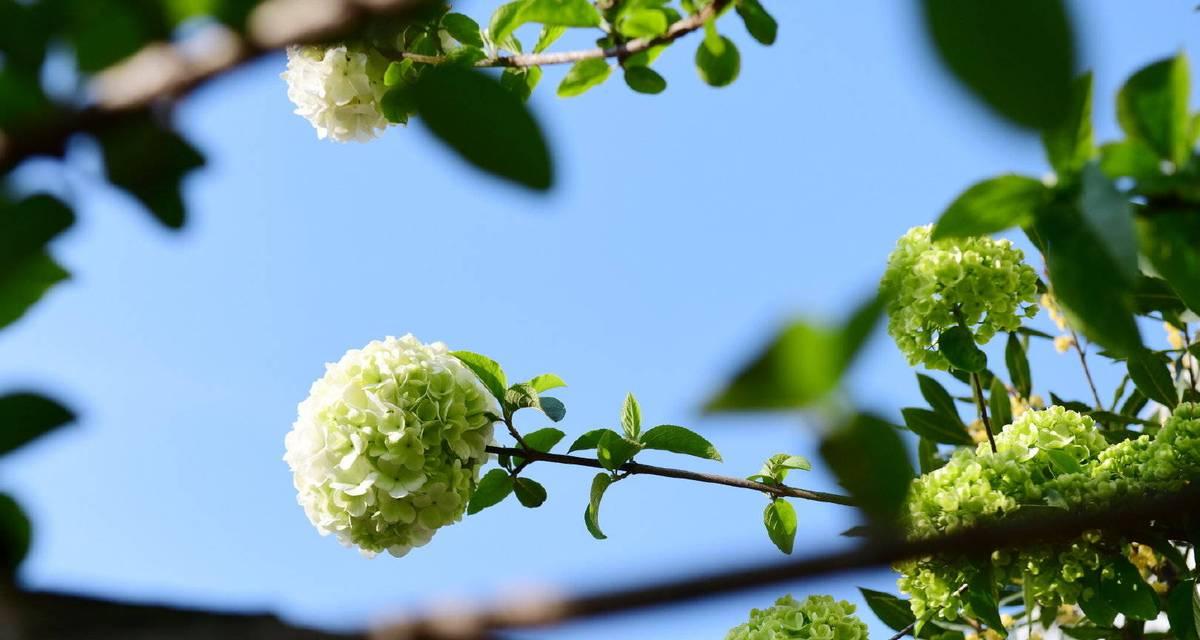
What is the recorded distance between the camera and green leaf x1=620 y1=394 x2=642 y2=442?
1529 mm

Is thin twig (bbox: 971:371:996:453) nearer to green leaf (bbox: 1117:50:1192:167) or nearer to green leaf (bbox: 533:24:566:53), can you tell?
green leaf (bbox: 533:24:566:53)

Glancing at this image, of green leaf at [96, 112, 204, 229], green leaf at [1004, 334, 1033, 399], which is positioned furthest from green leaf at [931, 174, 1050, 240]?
green leaf at [1004, 334, 1033, 399]

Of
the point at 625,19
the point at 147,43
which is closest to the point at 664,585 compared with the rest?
the point at 147,43

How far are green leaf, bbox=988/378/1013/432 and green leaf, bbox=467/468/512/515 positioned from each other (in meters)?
1.10

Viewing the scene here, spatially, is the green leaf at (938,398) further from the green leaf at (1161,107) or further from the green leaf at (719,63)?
the green leaf at (1161,107)

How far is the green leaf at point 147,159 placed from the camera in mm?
366

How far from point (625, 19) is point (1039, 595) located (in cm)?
100

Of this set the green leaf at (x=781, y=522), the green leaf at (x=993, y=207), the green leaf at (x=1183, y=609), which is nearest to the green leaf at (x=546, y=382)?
the green leaf at (x=781, y=522)

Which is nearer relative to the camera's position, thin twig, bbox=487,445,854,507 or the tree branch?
the tree branch

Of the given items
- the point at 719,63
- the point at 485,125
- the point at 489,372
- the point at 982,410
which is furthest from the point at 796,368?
the point at 982,410

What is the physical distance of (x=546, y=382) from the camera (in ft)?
5.21

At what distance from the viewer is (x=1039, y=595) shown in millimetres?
1421

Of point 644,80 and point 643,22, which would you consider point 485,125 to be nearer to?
point 643,22

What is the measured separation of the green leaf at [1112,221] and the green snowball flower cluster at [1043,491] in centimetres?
91
